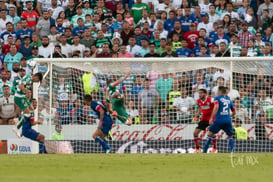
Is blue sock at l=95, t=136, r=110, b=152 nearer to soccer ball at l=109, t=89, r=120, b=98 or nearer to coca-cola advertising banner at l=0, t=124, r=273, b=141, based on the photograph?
coca-cola advertising banner at l=0, t=124, r=273, b=141

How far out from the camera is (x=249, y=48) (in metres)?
25.7

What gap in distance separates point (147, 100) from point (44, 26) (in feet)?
20.5

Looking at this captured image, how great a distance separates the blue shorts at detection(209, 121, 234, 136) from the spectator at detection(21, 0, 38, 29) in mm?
9539

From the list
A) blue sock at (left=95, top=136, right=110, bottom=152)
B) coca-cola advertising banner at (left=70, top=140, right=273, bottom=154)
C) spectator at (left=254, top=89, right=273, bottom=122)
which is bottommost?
coca-cola advertising banner at (left=70, top=140, right=273, bottom=154)

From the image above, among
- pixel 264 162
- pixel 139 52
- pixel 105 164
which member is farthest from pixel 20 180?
pixel 139 52

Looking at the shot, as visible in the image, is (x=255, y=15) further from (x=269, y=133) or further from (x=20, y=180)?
(x=20, y=180)

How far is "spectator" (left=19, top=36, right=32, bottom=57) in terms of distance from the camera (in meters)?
27.1

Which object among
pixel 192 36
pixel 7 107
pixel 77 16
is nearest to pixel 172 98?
pixel 192 36

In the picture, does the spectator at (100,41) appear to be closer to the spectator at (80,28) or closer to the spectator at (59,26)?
the spectator at (80,28)

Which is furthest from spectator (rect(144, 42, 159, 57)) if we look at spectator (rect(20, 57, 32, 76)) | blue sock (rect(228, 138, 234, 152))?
blue sock (rect(228, 138, 234, 152))

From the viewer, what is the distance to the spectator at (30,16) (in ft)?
94.4

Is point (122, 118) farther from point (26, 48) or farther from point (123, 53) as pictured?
point (26, 48)

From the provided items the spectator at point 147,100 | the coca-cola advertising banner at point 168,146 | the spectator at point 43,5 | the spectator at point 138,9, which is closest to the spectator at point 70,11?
the spectator at point 43,5

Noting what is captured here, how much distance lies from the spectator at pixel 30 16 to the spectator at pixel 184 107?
758cm
